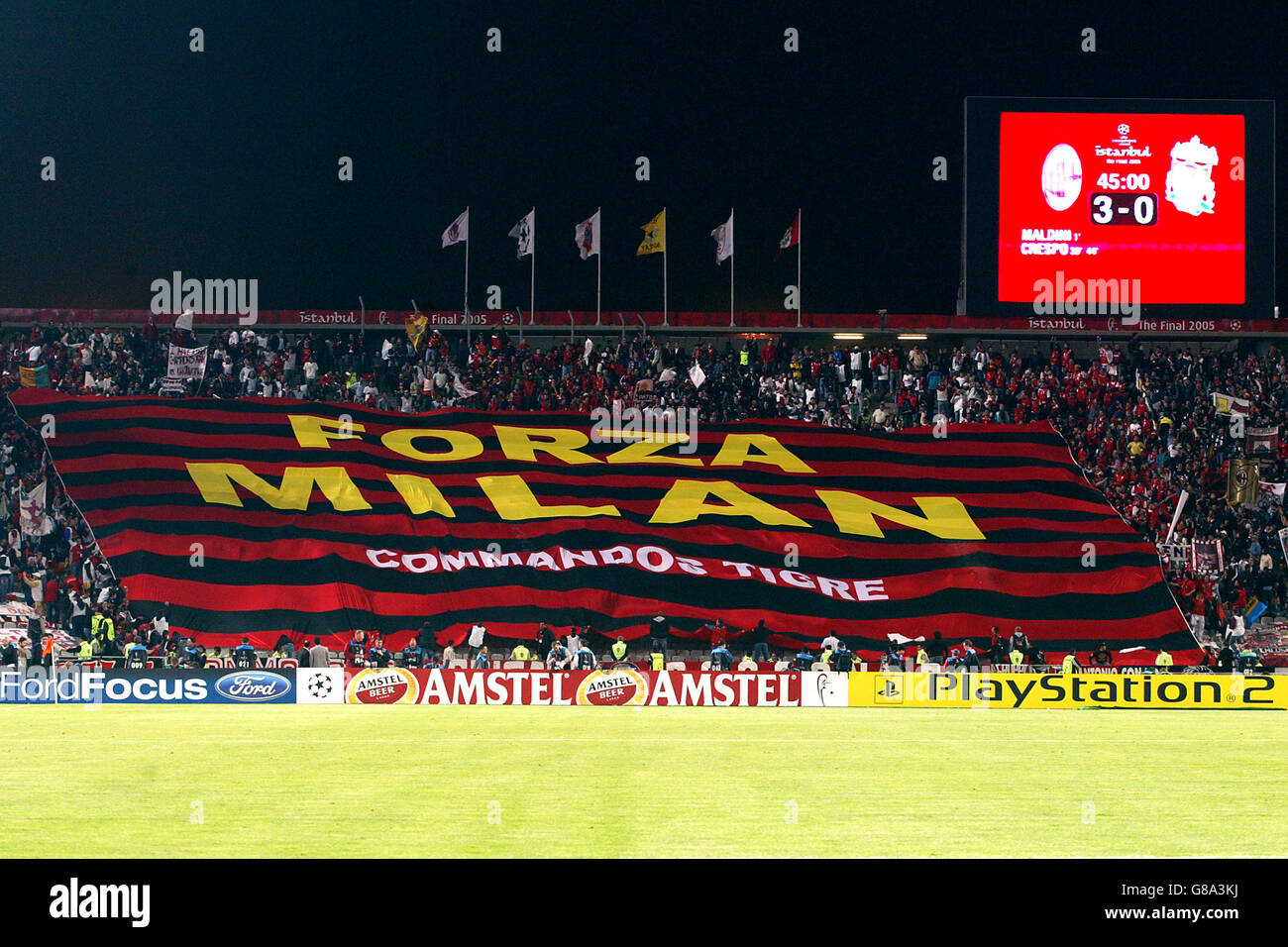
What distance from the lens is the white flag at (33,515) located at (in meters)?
44.4

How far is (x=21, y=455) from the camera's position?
46.9 meters

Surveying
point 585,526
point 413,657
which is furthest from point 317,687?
point 585,526

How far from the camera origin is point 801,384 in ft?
175

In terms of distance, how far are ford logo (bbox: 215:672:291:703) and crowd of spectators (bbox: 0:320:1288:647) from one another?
37.9ft

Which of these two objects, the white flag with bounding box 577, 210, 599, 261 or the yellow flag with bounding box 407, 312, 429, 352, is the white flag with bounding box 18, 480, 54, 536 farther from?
the white flag with bounding box 577, 210, 599, 261

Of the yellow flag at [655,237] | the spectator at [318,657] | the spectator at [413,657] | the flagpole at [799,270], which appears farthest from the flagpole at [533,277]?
the spectator at [318,657]

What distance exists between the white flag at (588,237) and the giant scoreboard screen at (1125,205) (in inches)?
537

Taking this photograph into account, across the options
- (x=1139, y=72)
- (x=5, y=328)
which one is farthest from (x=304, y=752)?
(x=1139, y=72)

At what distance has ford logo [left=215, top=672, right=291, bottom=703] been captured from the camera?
36250 millimetres

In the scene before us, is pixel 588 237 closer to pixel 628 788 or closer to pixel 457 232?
pixel 457 232

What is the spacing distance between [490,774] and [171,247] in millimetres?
44170

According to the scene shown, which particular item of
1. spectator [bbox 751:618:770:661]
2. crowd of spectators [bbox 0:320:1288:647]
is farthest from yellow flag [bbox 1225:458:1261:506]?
spectator [bbox 751:618:770:661]

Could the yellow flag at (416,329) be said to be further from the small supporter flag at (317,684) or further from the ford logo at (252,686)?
the ford logo at (252,686)
